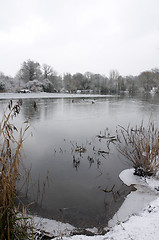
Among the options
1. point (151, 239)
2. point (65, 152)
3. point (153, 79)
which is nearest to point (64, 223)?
point (151, 239)

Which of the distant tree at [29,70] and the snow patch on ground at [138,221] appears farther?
→ the distant tree at [29,70]

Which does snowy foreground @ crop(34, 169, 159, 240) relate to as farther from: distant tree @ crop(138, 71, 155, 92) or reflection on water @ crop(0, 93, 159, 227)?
distant tree @ crop(138, 71, 155, 92)

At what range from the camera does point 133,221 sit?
2.25 m

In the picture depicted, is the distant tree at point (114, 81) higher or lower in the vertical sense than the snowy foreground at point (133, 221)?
higher

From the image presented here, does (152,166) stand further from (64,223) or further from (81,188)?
(64,223)

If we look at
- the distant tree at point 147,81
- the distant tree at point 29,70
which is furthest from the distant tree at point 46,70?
the distant tree at point 147,81

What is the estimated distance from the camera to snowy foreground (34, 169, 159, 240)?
6.48ft

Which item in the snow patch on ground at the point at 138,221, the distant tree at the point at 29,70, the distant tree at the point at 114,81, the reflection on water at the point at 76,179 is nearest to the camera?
the snow patch on ground at the point at 138,221

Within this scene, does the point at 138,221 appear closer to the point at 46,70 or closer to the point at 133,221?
the point at 133,221

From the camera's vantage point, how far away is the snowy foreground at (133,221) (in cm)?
198

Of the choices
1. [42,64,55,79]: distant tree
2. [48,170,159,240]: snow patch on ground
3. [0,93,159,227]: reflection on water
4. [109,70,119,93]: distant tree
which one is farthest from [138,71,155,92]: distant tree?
[48,170,159,240]: snow patch on ground

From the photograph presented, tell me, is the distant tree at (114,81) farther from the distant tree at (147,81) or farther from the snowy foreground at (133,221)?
the snowy foreground at (133,221)

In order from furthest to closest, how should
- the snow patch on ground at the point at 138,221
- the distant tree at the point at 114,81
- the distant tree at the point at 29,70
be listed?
the distant tree at the point at 114,81 < the distant tree at the point at 29,70 < the snow patch on ground at the point at 138,221

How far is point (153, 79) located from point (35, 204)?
3563 inches
